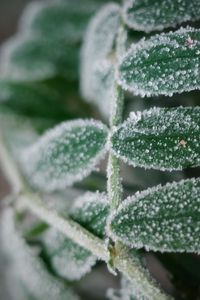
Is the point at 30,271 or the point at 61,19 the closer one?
the point at 30,271

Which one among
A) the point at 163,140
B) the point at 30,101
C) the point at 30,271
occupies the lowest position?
the point at 30,271

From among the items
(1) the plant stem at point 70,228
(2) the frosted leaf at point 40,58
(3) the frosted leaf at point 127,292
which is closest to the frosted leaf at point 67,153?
(1) the plant stem at point 70,228

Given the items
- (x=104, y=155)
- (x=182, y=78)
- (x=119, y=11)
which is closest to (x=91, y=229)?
(x=104, y=155)

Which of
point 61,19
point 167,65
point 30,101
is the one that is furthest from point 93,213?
point 61,19

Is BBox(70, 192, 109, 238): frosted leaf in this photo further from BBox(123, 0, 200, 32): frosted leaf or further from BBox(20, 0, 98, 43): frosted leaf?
BBox(20, 0, 98, 43): frosted leaf

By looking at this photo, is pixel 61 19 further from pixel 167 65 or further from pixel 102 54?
pixel 167 65

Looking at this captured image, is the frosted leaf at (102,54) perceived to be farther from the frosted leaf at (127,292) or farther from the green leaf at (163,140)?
the frosted leaf at (127,292)
